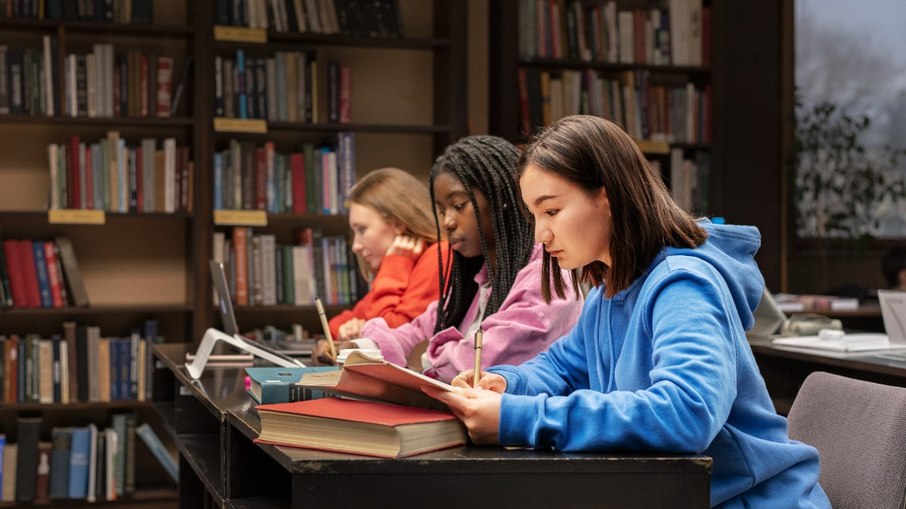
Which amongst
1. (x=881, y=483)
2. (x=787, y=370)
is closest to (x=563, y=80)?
(x=787, y=370)

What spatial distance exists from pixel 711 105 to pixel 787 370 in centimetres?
170

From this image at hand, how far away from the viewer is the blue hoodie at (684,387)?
1166mm

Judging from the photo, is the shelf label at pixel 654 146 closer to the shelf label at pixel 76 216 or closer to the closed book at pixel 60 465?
the shelf label at pixel 76 216

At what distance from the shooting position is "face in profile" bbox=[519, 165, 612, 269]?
1378mm

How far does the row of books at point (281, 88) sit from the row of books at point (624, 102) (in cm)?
77

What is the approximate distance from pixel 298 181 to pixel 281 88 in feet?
1.18

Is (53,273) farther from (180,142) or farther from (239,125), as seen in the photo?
(239,125)

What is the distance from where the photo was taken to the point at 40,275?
13.0 feet

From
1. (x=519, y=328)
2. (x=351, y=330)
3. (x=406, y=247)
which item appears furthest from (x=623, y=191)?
(x=406, y=247)

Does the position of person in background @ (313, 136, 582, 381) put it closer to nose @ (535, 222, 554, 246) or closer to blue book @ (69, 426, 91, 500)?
nose @ (535, 222, 554, 246)

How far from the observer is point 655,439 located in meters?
1.17

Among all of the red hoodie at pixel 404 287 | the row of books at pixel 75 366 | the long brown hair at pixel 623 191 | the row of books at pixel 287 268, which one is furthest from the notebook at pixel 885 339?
the row of books at pixel 75 366

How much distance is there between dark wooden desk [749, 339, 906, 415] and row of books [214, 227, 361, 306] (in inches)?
66.2

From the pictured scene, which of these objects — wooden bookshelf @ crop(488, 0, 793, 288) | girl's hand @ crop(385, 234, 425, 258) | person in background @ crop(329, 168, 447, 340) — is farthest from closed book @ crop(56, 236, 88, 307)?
wooden bookshelf @ crop(488, 0, 793, 288)
